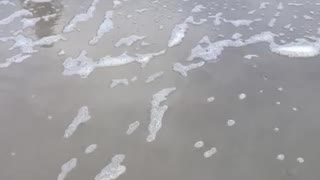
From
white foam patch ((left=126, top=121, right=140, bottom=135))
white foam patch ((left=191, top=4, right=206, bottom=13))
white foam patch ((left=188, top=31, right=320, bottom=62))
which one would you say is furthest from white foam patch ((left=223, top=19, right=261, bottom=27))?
white foam patch ((left=126, top=121, right=140, bottom=135))

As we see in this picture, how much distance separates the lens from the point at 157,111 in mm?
4320

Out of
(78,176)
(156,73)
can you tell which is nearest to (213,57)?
(156,73)

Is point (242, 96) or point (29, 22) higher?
point (242, 96)

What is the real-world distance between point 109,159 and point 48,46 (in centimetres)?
226

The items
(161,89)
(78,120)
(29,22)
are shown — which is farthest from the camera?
(29,22)

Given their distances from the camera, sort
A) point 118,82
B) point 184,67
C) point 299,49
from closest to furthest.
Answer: point 118,82, point 184,67, point 299,49

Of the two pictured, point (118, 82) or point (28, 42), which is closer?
point (118, 82)

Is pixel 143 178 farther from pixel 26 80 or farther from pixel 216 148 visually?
pixel 26 80

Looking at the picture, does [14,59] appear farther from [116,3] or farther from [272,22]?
[272,22]

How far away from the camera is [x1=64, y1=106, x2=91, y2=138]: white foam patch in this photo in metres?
4.06

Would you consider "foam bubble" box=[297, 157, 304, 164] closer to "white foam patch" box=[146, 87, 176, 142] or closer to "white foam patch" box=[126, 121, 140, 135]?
"white foam patch" box=[146, 87, 176, 142]

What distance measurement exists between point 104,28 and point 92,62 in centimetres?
87

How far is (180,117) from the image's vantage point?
424 centimetres

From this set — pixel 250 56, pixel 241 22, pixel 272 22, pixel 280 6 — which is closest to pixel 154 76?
pixel 250 56
